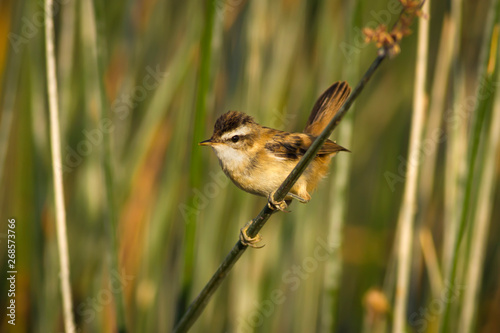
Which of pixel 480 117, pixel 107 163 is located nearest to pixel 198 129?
pixel 107 163

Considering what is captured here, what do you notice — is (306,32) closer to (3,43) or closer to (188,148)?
(188,148)

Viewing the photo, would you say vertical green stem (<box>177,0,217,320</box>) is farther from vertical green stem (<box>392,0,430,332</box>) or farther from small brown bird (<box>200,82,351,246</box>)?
vertical green stem (<box>392,0,430,332</box>)

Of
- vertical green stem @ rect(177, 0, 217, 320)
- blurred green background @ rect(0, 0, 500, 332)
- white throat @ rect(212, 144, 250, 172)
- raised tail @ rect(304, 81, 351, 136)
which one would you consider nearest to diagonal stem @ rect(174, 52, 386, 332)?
vertical green stem @ rect(177, 0, 217, 320)

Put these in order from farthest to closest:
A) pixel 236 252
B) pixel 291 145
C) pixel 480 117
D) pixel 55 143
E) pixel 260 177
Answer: pixel 291 145 < pixel 260 177 < pixel 55 143 < pixel 480 117 < pixel 236 252

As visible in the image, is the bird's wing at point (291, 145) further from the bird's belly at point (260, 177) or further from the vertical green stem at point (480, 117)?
the vertical green stem at point (480, 117)

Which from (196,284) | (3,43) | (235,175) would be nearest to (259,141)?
(235,175)

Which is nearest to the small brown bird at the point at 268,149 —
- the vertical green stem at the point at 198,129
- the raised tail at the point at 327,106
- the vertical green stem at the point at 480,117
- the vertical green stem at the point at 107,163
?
the raised tail at the point at 327,106

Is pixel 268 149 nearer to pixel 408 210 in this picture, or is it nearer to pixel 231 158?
pixel 231 158
